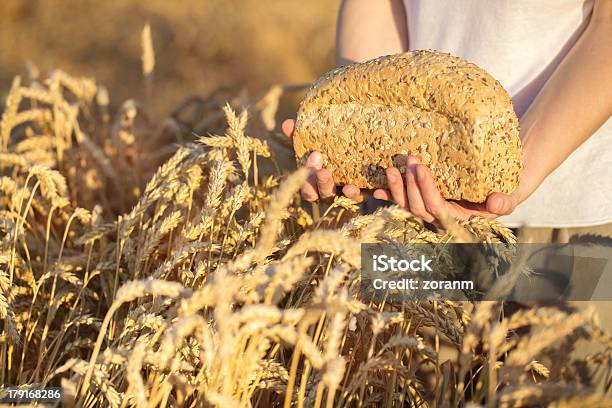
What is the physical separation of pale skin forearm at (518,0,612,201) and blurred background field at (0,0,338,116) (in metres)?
3.29

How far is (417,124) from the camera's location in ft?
3.94

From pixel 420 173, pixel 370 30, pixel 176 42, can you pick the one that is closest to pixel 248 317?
pixel 420 173

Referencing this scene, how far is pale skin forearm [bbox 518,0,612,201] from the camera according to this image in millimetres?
1203

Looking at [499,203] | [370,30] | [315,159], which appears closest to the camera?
[499,203]

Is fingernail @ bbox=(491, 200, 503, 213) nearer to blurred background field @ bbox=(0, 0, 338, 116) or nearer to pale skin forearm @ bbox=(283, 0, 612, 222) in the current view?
pale skin forearm @ bbox=(283, 0, 612, 222)

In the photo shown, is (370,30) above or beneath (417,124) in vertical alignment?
above

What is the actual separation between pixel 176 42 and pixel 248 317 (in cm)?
465

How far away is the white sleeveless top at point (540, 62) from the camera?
1.32m

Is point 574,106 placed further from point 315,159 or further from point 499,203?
point 315,159

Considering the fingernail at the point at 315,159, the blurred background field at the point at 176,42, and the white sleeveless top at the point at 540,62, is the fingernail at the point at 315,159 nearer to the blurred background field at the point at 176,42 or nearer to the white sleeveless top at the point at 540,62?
the white sleeveless top at the point at 540,62

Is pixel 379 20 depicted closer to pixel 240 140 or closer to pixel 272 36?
pixel 240 140

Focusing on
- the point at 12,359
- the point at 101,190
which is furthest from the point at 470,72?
the point at 101,190

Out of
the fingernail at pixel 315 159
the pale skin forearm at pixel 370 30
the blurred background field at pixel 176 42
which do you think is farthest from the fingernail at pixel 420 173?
the blurred background field at pixel 176 42

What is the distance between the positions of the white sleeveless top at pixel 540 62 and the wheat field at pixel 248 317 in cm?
15
